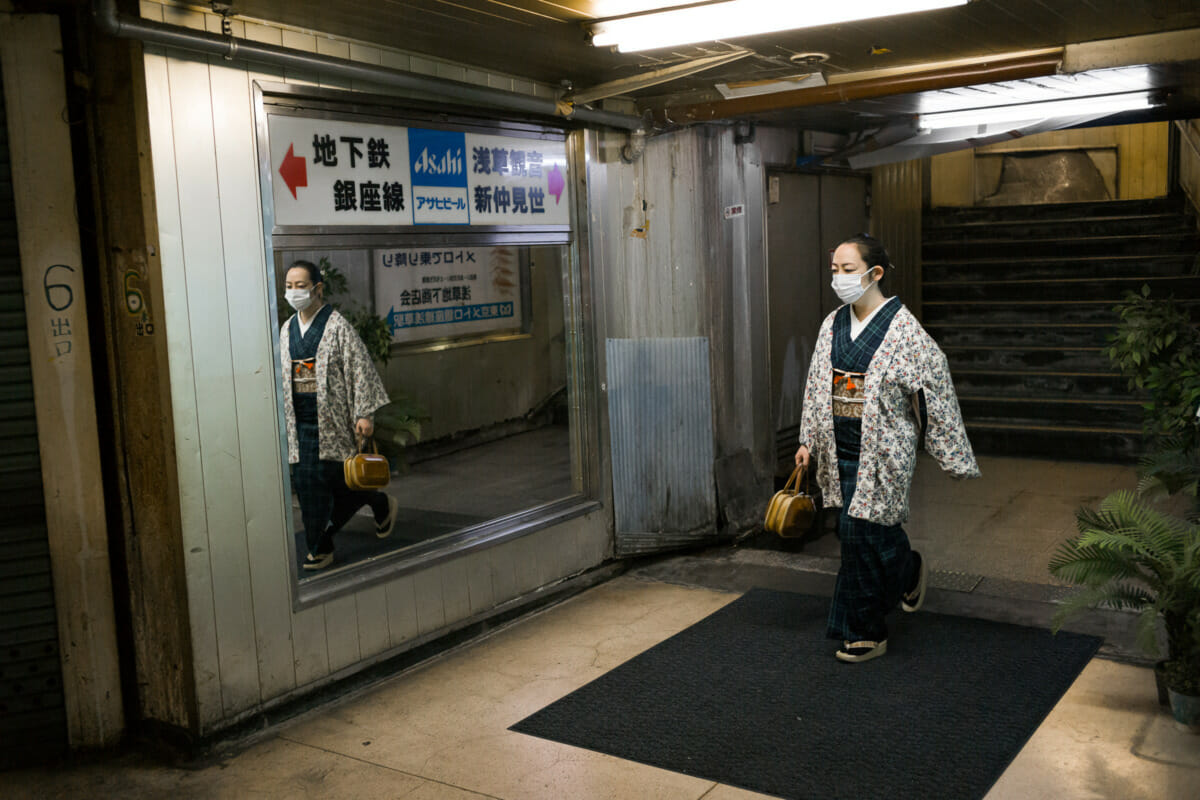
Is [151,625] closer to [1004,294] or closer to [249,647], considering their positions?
[249,647]

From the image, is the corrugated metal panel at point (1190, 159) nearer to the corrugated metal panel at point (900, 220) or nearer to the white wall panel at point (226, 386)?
the corrugated metal panel at point (900, 220)

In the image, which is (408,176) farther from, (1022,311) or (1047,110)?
(1022,311)

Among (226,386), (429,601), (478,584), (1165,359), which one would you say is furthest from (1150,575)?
(226,386)

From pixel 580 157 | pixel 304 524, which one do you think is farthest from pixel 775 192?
pixel 304 524

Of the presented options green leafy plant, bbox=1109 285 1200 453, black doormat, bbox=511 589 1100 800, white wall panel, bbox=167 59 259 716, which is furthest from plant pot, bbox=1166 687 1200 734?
white wall panel, bbox=167 59 259 716

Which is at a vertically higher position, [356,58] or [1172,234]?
[356,58]

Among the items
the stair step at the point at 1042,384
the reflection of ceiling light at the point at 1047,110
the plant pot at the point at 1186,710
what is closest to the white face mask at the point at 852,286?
the plant pot at the point at 1186,710

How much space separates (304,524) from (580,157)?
108 inches

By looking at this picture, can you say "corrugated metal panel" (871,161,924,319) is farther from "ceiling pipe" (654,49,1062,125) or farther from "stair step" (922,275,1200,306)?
"ceiling pipe" (654,49,1062,125)

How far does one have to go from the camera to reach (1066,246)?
10.5 meters

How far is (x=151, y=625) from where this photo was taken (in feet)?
14.0

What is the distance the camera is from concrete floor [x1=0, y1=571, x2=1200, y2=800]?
378 centimetres

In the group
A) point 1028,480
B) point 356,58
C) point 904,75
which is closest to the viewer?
point 356,58

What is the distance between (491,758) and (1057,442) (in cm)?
680
